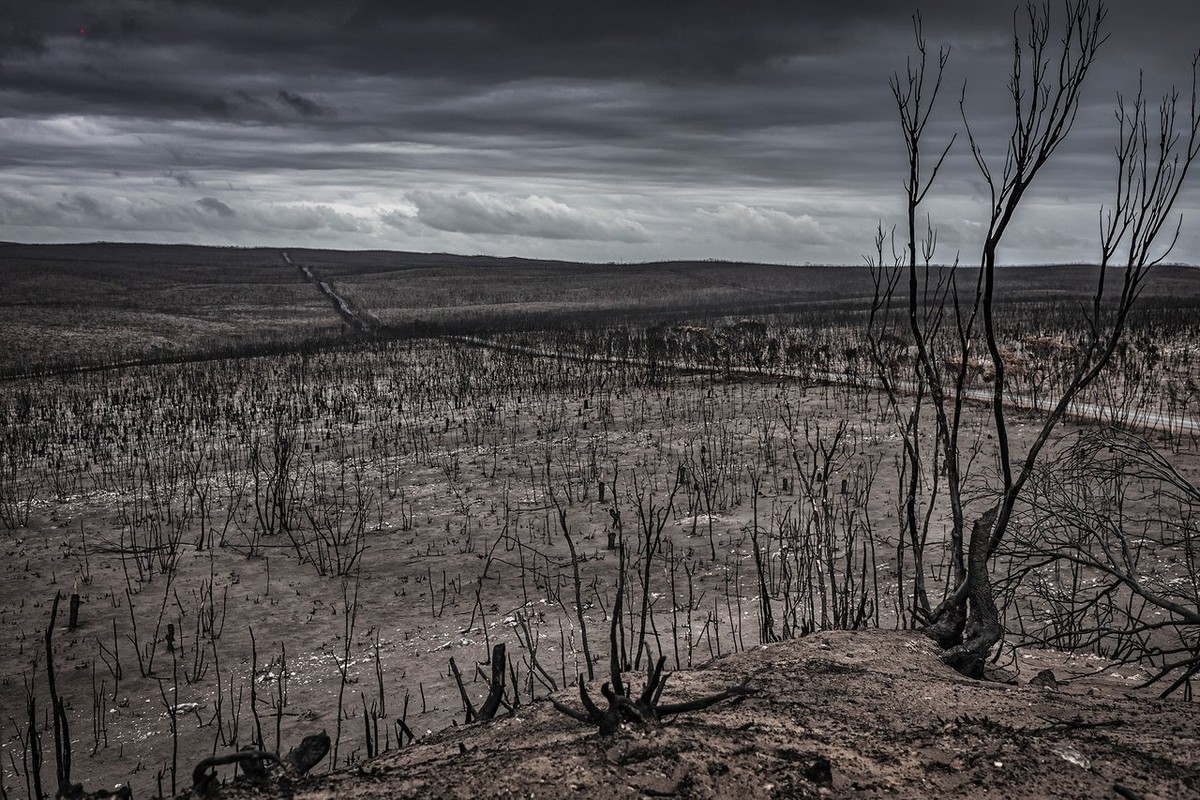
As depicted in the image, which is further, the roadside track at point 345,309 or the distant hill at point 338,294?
the roadside track at point 345,309

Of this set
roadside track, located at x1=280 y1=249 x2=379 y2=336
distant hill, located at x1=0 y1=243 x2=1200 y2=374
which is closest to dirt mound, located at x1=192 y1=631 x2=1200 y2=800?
distant hill, located at x1=0 y1=243 x2=1200 y2=374

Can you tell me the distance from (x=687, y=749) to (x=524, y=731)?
0.72 m

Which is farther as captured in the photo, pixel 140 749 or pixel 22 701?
pixel 22 701

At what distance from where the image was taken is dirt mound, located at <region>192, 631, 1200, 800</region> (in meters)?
2.94

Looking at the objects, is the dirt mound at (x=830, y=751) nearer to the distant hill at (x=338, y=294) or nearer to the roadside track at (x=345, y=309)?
the distant hill at (x=338, y=294)

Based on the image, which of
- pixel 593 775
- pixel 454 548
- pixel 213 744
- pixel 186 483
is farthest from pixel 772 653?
pixel 186 483

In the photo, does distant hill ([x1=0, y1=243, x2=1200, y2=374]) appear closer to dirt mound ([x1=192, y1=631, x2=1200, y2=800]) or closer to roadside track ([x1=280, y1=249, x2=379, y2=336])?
roadside track ([x1=280, y1=249, x2=379, y2=336])

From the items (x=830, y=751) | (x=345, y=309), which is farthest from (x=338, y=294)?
(x=830, y=751)

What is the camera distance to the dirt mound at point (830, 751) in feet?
9.66

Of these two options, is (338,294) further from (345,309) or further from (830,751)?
(830,751)

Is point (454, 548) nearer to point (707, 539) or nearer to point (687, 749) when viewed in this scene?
point (707, 539)

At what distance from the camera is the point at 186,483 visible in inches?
511

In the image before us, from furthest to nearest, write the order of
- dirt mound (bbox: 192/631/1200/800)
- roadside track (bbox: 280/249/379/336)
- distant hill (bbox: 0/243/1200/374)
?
roadside track (bbox: 280/249/379/336) → distant hill (bbox: 0/243/1200/374) → dirt mound (bbox: 192/631/1200/800)

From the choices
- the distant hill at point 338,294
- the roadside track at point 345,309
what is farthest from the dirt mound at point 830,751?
the roadside track at point 345,309
